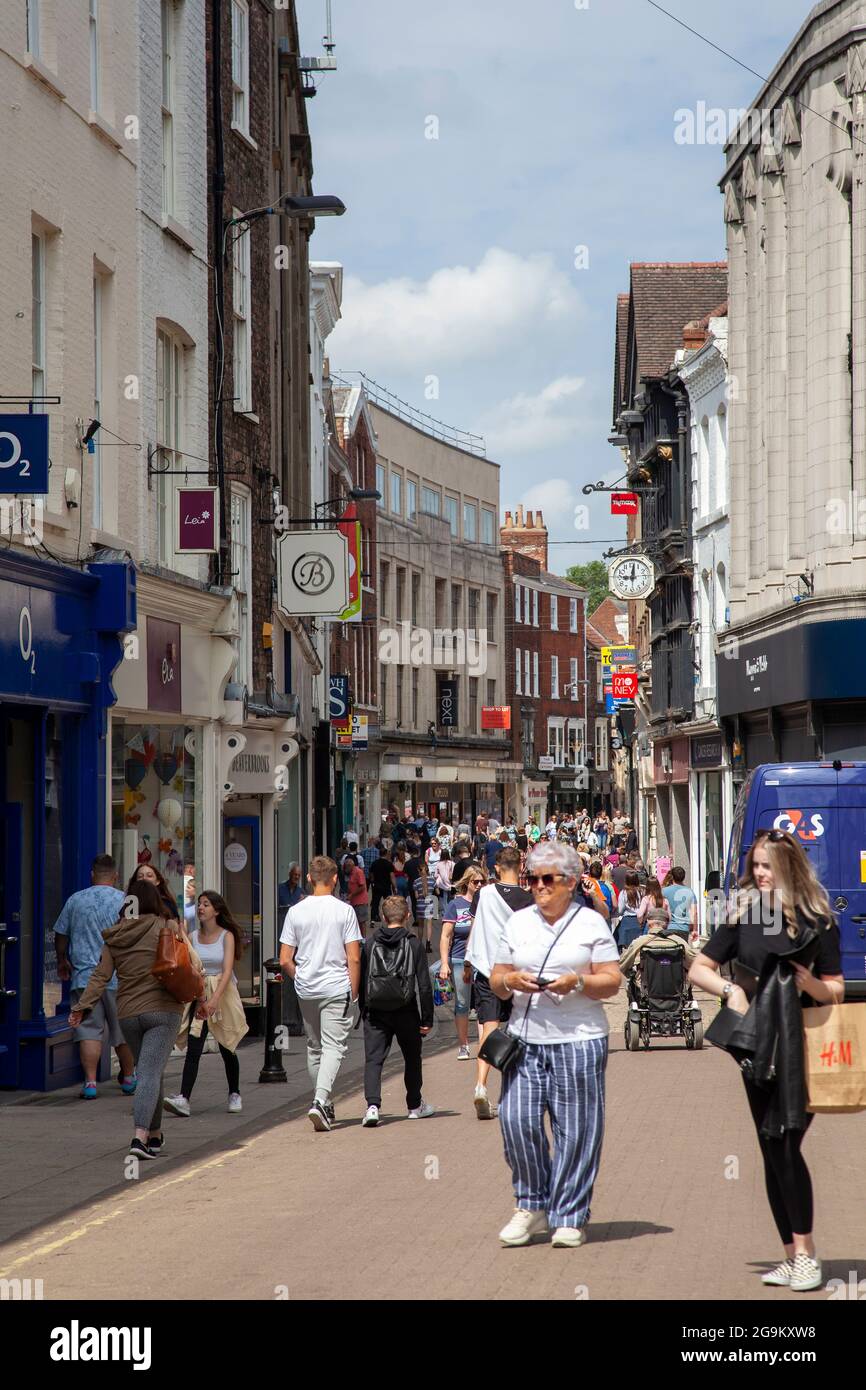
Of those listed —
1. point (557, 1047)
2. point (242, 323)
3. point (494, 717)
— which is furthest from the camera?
point (494, 717)

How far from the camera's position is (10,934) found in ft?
48.9

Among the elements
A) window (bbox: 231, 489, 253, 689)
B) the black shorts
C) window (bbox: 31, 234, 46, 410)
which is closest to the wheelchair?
the black shorts

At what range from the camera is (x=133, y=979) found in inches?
468

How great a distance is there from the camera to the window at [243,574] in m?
23.7

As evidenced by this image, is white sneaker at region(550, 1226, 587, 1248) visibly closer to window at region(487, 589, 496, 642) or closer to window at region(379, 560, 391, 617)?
window at region(379, 560, 391, 617)

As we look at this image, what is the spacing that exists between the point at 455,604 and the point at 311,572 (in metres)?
50.6

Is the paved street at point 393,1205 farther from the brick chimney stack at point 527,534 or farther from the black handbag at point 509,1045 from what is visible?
the brick chimney stack at point 527,534

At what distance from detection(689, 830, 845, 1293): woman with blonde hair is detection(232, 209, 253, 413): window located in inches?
651

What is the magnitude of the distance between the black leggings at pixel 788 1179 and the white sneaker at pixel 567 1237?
1127mm

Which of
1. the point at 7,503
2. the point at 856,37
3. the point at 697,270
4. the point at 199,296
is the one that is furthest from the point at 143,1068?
the point at 697,270

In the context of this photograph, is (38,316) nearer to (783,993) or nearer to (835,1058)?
(783,993)

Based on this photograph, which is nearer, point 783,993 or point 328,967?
point 783,993

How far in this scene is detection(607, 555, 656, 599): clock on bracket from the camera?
1727 inches

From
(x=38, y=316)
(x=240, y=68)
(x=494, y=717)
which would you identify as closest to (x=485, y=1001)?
(x=38, y=316)
